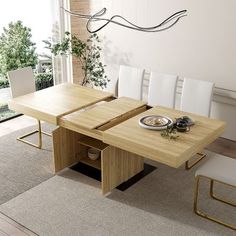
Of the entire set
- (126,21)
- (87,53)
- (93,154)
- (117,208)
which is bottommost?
(117,208)

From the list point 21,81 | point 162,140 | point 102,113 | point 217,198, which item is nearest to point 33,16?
point 21,81

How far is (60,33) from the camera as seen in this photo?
5.52 m

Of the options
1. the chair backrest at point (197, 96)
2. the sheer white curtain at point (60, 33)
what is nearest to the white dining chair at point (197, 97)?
the chair backrest at point (197, 96)

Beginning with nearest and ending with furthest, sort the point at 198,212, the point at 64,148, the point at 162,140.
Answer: the point at 162,140 → the point at 198,212 → the point at 64,148

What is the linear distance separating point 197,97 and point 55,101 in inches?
58.0

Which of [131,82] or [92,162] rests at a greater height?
[131,82]

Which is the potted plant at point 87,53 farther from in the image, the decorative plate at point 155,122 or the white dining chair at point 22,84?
the decorative plate at point 155,122

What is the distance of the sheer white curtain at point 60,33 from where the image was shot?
5.41 m

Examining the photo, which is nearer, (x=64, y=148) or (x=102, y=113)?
(x=102, y=113)

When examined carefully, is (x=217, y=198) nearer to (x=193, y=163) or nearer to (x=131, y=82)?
(x=193, y=163)

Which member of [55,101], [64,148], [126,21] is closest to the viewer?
[64,148]

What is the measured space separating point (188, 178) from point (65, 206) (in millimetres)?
1238

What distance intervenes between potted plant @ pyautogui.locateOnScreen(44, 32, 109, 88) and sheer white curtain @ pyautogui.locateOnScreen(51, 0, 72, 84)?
0.13 meters

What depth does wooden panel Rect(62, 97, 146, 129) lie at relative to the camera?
11.2 feet
